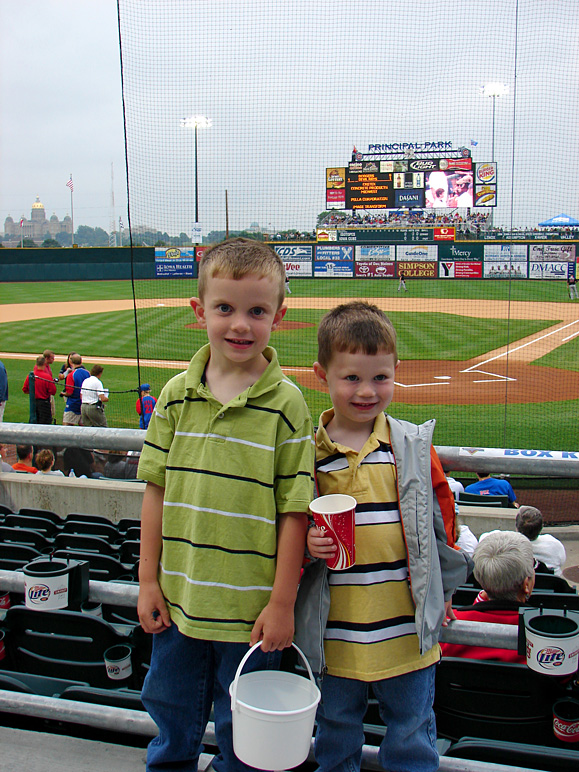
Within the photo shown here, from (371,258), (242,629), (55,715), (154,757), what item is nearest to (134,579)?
(55,715)

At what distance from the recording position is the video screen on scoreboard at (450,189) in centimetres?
3093

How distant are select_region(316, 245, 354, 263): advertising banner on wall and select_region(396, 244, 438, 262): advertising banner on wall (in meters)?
2.31

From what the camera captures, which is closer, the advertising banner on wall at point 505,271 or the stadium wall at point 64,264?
the advertising banner on wall at point 505,271

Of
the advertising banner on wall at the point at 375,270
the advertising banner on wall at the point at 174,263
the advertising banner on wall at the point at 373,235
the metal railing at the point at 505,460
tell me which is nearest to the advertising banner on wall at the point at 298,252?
the advertising banner on wall at the point at 375,270

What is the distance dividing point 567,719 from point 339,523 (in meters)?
0.93

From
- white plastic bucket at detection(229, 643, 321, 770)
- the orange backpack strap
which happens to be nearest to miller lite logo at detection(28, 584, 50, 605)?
white plastic bucket at detection(229, 643, 321, 770)

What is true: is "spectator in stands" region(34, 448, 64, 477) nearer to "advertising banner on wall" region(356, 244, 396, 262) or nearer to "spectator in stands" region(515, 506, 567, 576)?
"spectator in stands" region(515, 506, 567, 576)

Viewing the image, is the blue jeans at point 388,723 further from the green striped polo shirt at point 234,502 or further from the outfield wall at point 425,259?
the outfield wall at point 425,259

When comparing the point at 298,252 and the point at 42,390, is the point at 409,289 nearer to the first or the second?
the point at 298,252

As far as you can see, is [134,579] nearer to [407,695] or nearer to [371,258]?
[407,695]

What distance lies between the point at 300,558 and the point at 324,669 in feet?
0.83

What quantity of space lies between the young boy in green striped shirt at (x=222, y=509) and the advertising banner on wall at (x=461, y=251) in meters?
27.5

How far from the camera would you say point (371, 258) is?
29.2 meters

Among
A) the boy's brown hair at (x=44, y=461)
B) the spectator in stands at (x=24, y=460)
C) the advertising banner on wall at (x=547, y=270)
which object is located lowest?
the spectator in stands at (x=24, y=460)
